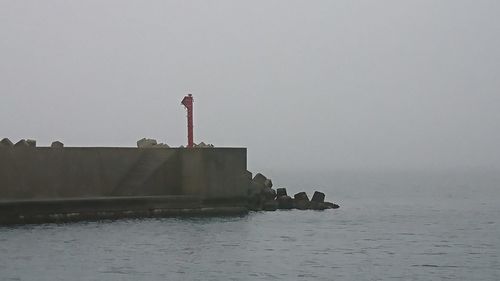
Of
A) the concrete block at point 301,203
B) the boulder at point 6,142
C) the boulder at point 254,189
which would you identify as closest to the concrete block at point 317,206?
A: the concrete block at point 301,203

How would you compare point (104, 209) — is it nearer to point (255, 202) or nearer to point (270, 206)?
point (255, 202)

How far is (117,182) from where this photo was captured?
77.9 ft

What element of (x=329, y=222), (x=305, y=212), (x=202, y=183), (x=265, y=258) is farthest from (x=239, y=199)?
(x=265, y=258)

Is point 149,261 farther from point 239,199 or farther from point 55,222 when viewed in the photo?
point 239,199

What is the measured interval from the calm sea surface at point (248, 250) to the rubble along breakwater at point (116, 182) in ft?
2.06

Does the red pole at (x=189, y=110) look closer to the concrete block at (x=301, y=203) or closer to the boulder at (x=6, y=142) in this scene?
the boulder at (x=6, y=142)

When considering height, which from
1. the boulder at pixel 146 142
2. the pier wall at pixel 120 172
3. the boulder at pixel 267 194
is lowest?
the boulder at pixel 267 194

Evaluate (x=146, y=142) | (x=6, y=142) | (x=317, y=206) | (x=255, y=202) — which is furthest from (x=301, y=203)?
(x=6, y=142)

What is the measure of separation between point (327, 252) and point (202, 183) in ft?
21.7

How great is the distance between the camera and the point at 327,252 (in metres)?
19.0

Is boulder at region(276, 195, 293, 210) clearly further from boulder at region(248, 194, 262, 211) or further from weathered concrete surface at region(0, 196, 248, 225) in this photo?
weathered concrete surface at region(0, 196, 248, 225)

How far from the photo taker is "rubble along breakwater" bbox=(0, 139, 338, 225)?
2198 centimetres

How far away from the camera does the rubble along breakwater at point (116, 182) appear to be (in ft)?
72.1

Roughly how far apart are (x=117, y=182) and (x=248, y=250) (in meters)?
6.51
